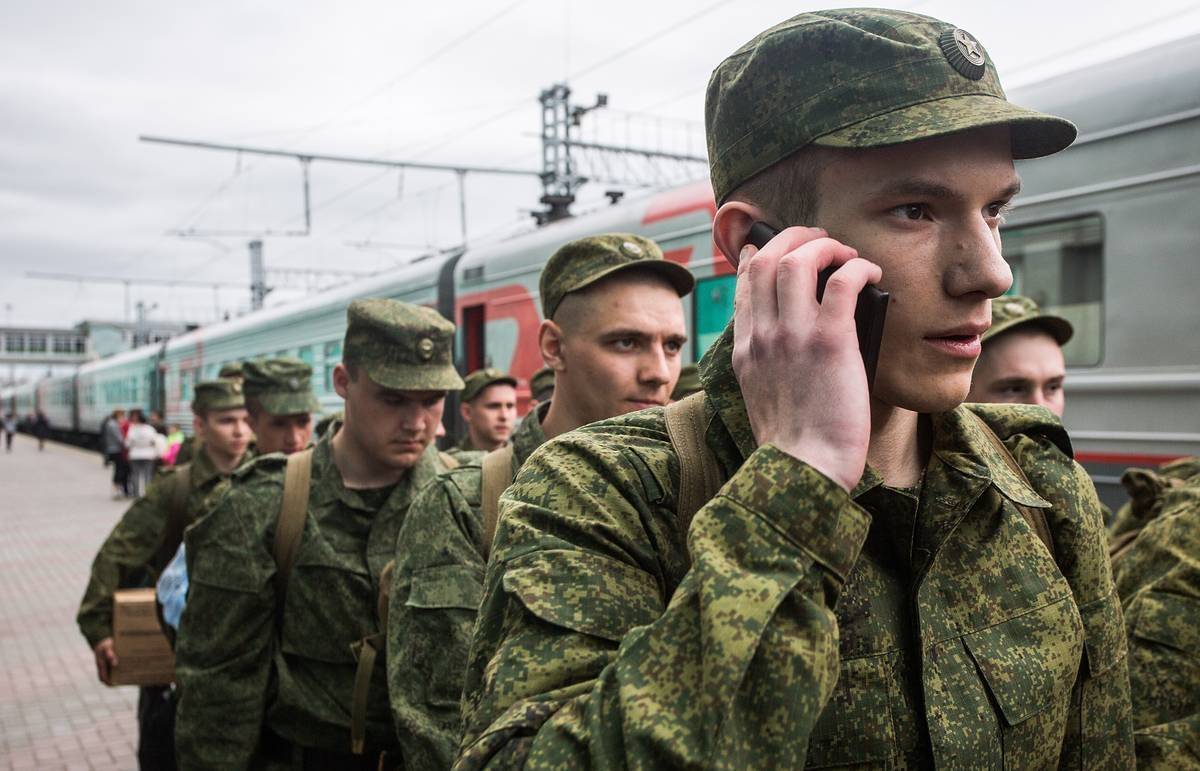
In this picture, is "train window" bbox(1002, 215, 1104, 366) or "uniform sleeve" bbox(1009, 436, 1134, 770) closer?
"uniform sleeve" bbox(1009, 436, 1134, 770)

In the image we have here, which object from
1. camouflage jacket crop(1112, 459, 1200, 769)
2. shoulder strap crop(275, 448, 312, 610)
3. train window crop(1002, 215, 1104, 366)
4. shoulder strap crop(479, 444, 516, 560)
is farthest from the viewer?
train window crop(1002, 215, 1104, 366)

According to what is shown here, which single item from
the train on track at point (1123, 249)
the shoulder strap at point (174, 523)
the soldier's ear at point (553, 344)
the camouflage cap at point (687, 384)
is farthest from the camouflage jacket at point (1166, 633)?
the shoulder strap at point (174, 523)

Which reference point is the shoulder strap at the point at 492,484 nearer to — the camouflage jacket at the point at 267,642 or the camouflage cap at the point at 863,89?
the camouflage jacket at the point at 267,642

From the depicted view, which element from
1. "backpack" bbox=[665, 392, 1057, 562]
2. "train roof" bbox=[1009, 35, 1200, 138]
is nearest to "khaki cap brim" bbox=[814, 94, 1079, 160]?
"backpack" bbox=[665, 392, 1057, 562]

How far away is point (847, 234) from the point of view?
1.18m

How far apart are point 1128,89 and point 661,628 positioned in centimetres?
458

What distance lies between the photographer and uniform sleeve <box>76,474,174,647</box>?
416cm

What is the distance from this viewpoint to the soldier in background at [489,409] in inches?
251

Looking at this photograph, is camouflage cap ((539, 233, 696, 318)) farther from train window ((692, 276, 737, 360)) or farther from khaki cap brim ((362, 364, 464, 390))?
train window ((692, 276, 737, 360))

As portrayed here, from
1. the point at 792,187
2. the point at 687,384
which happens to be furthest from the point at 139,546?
the point at 792,187

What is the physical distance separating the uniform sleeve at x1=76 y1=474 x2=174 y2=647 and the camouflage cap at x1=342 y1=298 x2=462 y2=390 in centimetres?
144

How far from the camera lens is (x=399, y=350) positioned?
335cm

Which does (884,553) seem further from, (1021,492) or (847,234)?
(847,234)

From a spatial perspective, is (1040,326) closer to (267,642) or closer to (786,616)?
(267,642)
